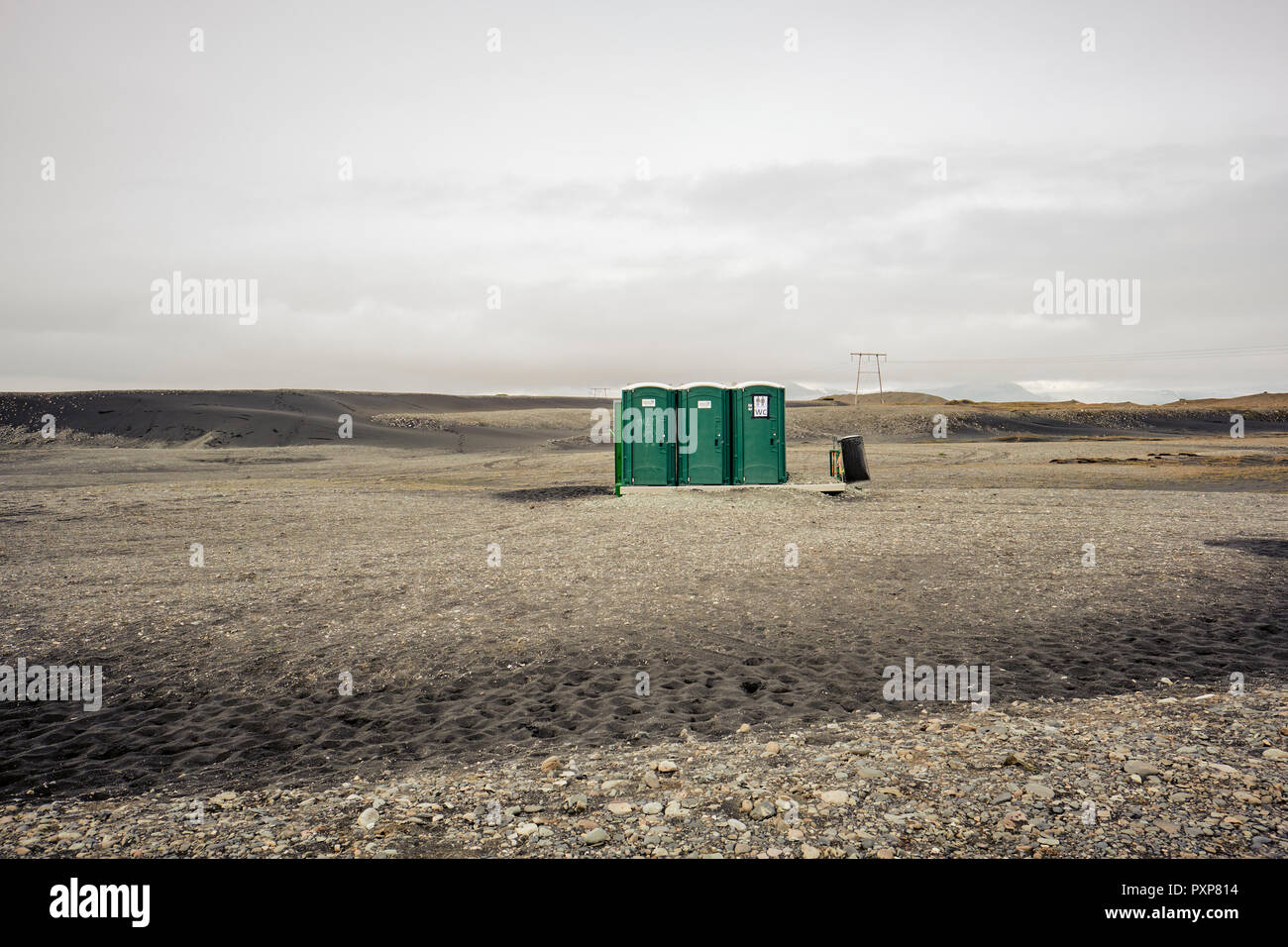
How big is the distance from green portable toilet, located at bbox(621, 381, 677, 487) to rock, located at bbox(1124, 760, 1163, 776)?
17.0 meters

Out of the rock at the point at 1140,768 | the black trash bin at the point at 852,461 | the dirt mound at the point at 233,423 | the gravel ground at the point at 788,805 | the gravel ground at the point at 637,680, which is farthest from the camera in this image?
the dirt mound at the point at 233,423

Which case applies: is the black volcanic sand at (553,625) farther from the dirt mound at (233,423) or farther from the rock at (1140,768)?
the dirt mound at (233,423)

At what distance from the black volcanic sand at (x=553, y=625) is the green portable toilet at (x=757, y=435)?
4968mm

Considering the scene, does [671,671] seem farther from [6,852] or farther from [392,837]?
[6,852]

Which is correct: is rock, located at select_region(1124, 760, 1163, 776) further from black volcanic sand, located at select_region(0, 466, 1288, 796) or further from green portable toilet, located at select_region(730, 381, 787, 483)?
green portable toilet, located at select_region(730, 381, 787, 483)

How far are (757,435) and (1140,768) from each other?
676 inches

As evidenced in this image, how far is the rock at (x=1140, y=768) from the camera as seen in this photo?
448cm

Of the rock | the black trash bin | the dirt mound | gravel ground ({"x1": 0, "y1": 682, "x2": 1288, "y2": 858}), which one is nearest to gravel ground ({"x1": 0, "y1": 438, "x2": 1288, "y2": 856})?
gravel ground ({"x1": 0, "y1": 682, "x2": 1288, "y2": 858})

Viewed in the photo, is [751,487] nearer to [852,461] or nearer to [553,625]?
[852,461]

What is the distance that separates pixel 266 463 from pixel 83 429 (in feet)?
123

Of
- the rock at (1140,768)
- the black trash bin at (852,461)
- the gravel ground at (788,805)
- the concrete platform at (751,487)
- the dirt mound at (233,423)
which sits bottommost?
the gravel ground at (788,805)

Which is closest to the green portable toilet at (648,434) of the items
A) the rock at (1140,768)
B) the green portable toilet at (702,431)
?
the green portable toilet at (702,431)

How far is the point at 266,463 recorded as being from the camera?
41.4 m
